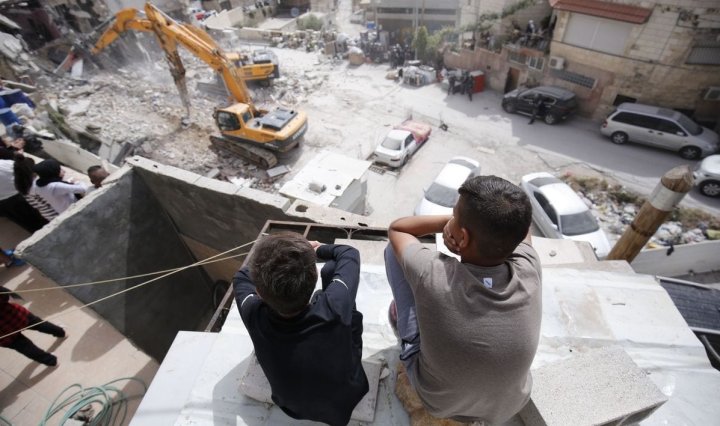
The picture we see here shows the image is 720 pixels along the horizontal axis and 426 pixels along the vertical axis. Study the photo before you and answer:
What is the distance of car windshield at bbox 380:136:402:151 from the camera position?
12.9m

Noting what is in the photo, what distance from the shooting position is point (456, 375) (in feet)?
5.50

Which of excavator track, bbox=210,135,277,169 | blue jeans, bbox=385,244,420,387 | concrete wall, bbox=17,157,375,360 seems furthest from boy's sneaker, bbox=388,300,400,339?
excavator track, bbox=210,135,277,169

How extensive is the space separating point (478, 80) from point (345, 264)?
61.7 feet

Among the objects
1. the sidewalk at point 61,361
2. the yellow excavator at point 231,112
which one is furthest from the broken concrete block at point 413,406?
the yellow excavator at point 231,112

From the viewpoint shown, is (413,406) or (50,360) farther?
(50,360)

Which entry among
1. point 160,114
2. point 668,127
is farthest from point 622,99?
point 160,114

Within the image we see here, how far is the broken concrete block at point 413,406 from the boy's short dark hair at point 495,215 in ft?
4.33

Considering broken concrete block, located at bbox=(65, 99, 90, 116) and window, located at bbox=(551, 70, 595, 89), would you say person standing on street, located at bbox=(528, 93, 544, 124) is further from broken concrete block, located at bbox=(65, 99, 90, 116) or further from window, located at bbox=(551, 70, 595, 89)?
broken concrete block, located at bbox=(65, 99, 90, 116)

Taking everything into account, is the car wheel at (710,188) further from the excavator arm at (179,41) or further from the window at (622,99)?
the excavator arm at (179,41)

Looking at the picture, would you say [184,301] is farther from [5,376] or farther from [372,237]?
[372,237]

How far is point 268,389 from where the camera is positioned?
2412 millimetres

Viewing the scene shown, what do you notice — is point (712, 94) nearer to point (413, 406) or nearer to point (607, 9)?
point (607, 9)

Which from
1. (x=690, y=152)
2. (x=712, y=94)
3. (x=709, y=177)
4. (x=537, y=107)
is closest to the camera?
(x=709, y=177)

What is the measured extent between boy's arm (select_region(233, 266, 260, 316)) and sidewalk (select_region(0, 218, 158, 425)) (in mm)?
4158
